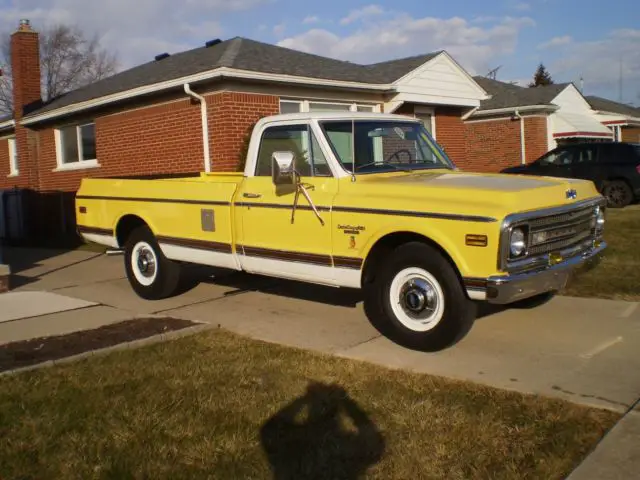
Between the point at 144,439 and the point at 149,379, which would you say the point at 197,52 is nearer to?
the point at 149,379

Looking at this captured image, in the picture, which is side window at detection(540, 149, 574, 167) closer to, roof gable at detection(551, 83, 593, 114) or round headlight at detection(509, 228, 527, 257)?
roof gable at detection(551, 83, 593, 114)

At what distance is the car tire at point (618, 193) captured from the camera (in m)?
15.8

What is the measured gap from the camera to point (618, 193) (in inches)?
629

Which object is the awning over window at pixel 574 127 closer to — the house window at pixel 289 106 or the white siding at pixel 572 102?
the white siding at pixel 572 102

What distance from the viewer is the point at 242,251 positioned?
6.75 m

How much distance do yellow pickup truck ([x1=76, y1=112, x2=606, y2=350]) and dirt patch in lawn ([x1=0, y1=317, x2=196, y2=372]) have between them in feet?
3.14

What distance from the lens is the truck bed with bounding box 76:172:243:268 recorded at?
22.8 ft

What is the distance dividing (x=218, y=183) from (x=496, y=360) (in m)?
3.38

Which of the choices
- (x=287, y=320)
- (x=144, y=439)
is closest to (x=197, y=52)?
(x=287, y=320)

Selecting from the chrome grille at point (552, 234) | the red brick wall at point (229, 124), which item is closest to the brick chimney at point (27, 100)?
the red brick wall at point (229, 124)

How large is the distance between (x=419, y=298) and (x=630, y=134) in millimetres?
32243

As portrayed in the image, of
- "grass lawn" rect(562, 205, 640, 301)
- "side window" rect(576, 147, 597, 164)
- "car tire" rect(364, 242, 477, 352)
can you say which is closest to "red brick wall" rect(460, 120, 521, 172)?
"side window" rect(576, 147, 597, 164)

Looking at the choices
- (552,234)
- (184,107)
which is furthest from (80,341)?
(184,107)

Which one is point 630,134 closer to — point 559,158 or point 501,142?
point 501,142
